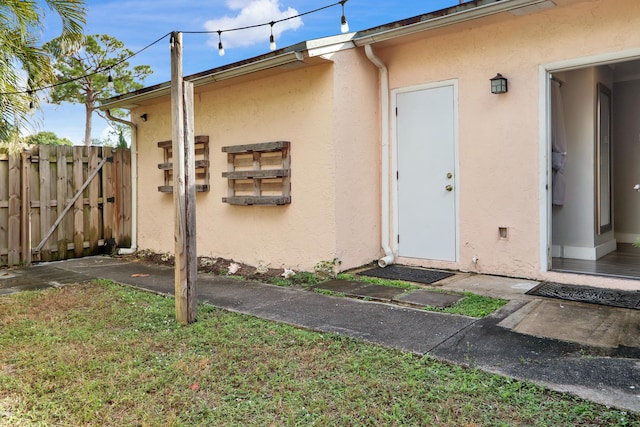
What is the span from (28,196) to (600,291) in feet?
24.8

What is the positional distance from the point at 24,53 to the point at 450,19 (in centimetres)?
565

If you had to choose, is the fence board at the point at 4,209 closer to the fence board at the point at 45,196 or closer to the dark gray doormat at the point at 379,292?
the fence board at the point at 45,196

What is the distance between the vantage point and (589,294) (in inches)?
167

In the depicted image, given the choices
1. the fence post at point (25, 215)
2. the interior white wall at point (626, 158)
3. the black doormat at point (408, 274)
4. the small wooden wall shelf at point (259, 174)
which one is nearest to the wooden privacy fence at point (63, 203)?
the fence post at point (25, 215)

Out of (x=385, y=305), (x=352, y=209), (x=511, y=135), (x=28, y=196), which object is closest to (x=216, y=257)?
(x=352, y=209)

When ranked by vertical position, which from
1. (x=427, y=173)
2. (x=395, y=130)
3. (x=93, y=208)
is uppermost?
(x=395, y=130)

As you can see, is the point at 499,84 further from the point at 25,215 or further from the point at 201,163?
the point at 25,215

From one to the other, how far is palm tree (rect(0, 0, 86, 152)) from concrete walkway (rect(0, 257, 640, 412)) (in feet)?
7.61

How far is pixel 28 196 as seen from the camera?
677cm

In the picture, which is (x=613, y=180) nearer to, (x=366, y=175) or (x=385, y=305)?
(x=366, y=175)

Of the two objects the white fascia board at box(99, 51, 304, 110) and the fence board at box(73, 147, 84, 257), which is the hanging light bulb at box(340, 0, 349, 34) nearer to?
the white fascia board at box(99, 51, 304, 110)

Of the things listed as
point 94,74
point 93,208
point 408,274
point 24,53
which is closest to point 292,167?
point 408,274

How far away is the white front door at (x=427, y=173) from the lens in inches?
215

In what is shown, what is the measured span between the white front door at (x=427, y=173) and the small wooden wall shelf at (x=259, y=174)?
59.5 inches
